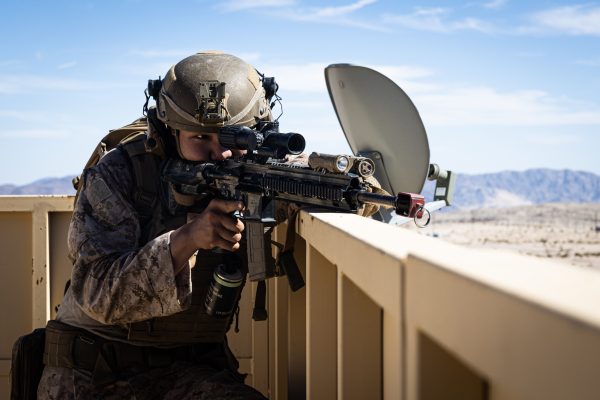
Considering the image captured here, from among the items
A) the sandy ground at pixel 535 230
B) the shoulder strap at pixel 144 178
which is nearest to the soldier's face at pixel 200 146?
the shoulder strap at pixel 144 178

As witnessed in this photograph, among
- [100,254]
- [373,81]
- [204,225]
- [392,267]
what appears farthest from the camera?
[373,81]

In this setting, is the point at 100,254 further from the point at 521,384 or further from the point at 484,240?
the point at 484,240

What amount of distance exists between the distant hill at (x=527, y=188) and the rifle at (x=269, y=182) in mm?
154664

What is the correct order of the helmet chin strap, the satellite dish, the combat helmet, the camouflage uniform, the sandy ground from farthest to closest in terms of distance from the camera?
the sandy ground < the satellite dish < the helmet chin strap < the combat helmet < the camouflage uniform

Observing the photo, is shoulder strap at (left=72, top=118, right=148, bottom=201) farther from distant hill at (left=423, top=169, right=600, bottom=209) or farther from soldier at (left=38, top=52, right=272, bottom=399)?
distant hill at (left=423, top=169, right=600, bottom=209)

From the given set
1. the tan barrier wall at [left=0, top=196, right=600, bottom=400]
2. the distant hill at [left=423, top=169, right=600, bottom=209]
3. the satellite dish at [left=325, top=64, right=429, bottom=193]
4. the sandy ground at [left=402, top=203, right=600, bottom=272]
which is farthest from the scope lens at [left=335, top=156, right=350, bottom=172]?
the distant hill at [left=423, top=169, right=600, bottom=209]

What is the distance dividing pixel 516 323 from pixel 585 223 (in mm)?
78695

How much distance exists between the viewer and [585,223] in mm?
74938

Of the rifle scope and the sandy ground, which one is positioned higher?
the rifle scope

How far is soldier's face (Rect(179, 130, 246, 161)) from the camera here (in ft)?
10.8

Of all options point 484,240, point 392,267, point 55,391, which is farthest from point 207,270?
point 484,240

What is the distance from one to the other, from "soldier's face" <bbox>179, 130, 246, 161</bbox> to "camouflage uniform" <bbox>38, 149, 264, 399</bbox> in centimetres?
18

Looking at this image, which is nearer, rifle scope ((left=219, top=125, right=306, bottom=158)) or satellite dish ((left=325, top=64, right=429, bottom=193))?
rifle scope ((left=219, top=125, right=306, bottom=158))

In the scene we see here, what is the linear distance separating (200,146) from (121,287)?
707 mm
